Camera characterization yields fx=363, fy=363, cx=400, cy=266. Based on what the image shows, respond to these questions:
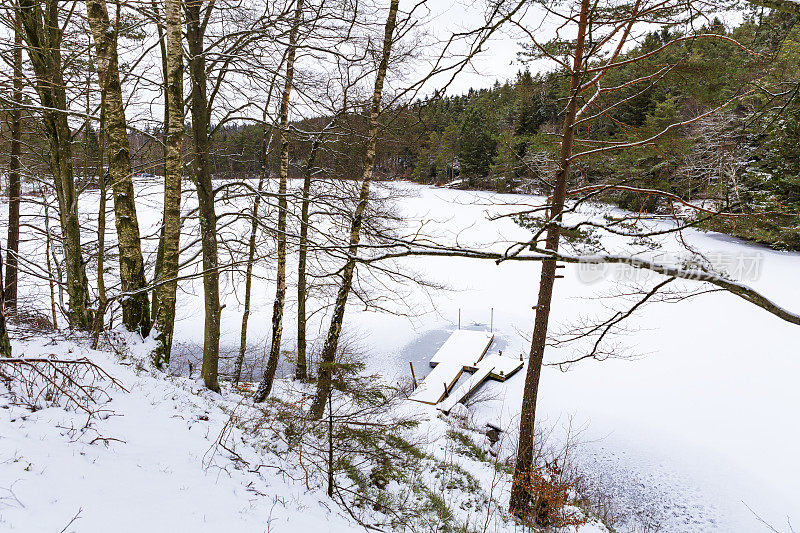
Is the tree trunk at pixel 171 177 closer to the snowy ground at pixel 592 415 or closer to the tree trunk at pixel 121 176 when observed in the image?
the tree trunk at pixel 121 176

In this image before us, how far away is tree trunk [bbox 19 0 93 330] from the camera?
15.5 ft

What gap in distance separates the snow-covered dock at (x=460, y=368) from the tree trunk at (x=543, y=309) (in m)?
4.62

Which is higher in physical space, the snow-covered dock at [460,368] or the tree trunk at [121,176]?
the tree trunk at [121,176]

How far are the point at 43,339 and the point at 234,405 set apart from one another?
7.63 feet

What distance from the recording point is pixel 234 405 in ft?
17.3

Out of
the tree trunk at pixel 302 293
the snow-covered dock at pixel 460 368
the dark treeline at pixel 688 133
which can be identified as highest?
the dark treeline at pixel 688 133

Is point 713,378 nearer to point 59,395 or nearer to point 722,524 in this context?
point 722,524

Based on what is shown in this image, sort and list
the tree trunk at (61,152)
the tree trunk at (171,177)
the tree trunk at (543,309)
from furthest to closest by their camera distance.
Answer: the tree trunk at (543,309)
the tree trunk at (61,152)
the tree trunk at (171,177)

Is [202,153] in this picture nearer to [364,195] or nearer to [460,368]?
[364,195]

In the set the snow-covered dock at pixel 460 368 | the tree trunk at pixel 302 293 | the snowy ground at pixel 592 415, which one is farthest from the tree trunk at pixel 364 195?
the snow-covered dock at pixel 460 368

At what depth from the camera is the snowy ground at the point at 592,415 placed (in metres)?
2.46

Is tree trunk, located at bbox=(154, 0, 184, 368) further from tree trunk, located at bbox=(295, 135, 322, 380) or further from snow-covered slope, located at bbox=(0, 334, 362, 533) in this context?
tree trunk, located at bbox=(295, 135, 322, 380)

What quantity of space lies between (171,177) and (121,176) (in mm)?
677

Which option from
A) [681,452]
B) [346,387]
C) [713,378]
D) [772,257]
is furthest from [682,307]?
[346,387]
